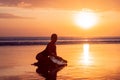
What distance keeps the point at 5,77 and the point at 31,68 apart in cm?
317

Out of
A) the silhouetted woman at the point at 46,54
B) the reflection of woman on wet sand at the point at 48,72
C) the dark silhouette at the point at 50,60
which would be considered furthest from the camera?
the silhouetted woman at the point at 46,54

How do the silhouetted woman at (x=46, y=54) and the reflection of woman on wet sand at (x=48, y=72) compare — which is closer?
the reflection of woman on wet sand at (x=48, y=72)

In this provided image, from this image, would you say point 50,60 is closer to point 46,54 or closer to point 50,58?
point 50,58

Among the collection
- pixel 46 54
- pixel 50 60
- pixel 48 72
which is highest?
pixel 46 54

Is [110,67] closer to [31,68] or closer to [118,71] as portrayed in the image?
[118,71]

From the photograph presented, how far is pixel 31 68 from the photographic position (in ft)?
55.4

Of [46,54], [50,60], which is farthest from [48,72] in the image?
[46,54]

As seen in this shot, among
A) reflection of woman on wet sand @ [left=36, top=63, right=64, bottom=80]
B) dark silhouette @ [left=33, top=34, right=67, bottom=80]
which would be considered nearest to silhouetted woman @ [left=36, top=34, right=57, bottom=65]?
dark silhouette @ [left=33, top=34, right=67, bottom=80]

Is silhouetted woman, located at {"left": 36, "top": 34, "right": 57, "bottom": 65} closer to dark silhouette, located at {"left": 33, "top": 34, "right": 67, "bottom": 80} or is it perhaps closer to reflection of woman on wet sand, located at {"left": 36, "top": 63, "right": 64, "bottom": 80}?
dark silhouette, located at {"left": 33, "top": 34, "right": 67, "bottom": 80}

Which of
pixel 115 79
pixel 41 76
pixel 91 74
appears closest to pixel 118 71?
pixel 91 74

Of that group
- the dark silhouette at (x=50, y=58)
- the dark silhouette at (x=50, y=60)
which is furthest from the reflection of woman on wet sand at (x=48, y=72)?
the dark silhouette at (x=50, y=58)

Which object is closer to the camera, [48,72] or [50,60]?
[48,72]

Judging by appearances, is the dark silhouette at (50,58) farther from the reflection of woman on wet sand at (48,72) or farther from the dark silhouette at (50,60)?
the reflection of woman on wet sand at (48,72)

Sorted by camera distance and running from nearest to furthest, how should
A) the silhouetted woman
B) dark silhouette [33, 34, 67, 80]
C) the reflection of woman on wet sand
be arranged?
Answer: the reflection of woman on wet sand
dark silhouette [33, 34, 67, 80]
the silhouetted woman
